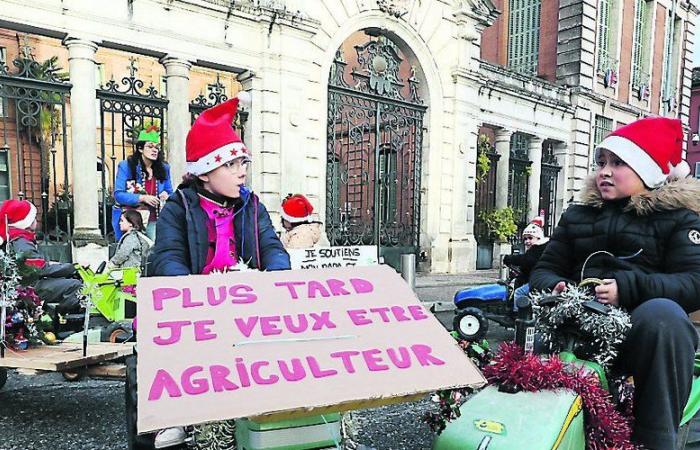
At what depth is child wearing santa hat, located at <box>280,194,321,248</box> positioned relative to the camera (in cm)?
529

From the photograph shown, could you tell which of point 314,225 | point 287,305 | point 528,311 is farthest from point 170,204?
point 314,225

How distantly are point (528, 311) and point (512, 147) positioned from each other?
14.2 m

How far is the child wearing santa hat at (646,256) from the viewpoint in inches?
74.3

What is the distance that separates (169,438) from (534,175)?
46.6 feet

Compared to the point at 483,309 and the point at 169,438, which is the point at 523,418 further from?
the point at 483,309

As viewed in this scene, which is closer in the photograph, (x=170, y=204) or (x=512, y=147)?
(x=170, y=204)

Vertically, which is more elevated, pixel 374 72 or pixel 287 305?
pixel 374 72

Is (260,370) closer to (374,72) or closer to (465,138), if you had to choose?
(374,72)

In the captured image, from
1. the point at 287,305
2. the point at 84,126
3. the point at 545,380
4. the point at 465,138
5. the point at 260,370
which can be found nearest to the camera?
the point at 260,370

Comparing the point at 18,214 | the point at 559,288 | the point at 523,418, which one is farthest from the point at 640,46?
the point at 523,418

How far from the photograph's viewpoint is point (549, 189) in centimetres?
1600

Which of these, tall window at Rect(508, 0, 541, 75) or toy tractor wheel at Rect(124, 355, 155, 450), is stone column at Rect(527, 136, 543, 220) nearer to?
tall window at Rect(508, 0, 541, 75)

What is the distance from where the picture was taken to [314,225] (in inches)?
218

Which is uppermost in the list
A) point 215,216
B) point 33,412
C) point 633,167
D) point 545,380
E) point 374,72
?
point 374,72
